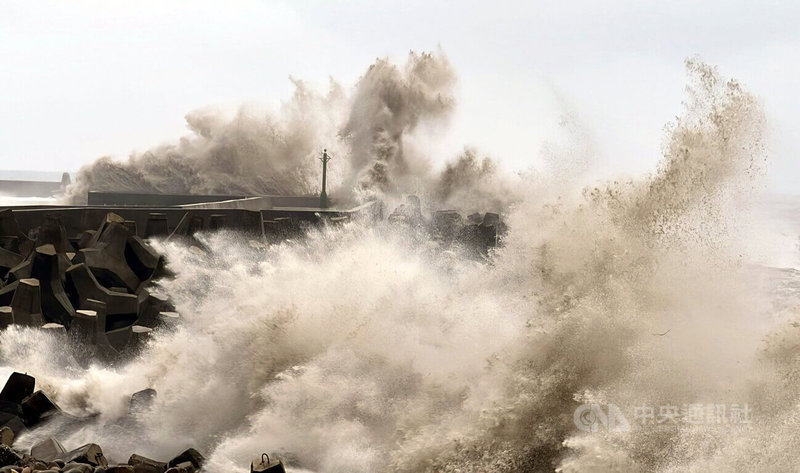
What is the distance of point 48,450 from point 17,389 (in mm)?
1480

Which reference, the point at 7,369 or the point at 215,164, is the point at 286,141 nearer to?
the point at 215,164

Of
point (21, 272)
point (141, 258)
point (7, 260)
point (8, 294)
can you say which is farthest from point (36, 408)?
point (7, 260)

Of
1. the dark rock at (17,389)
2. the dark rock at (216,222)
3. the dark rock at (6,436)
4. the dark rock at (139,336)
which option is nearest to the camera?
the dark rock at (6,436)

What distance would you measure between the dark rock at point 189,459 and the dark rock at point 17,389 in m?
2.32

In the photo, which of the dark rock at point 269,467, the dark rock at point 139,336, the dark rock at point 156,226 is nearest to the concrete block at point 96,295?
the dark rock at point 139,336

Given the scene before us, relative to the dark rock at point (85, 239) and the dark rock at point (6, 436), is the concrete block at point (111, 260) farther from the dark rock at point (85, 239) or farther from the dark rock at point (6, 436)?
the dark rock at point (6, 436)

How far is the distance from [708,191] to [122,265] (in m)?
7.81

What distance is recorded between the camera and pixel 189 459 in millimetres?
6473

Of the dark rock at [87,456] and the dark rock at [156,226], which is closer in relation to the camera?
the dark rock at [87,456]

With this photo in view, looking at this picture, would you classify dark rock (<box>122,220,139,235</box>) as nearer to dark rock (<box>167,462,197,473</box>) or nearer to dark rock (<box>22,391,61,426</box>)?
dark rock (<box>22,391,61,426</box>)

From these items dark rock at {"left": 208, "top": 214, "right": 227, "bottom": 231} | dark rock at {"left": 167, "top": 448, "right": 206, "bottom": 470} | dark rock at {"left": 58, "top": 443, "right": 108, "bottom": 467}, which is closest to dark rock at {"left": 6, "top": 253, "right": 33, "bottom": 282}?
dark rock at {"left": 208, "top": 214, "right": 227, "bottom": 231}

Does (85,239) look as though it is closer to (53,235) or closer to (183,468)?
(53,235)

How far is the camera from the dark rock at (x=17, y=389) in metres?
7.85

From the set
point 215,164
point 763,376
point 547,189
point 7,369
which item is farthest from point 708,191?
point 215,164
